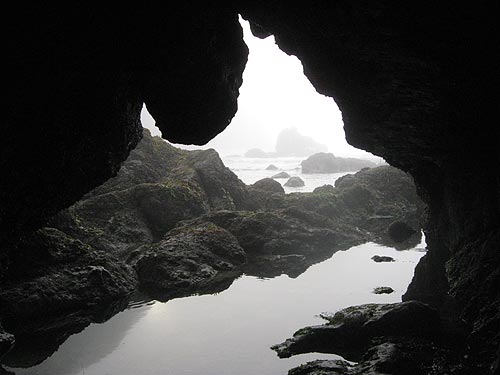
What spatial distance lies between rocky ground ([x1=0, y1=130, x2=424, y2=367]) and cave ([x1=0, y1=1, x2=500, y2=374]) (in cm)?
381

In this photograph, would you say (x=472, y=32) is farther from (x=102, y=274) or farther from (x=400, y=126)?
(x=102, y=274)

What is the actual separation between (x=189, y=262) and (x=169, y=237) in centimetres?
354

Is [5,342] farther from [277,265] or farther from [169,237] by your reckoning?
[277,265]

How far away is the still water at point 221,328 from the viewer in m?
11.6

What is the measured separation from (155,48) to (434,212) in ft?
47.6

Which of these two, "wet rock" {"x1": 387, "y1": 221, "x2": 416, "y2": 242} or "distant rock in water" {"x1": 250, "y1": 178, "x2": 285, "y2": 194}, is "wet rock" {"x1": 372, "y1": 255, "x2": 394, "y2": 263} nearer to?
"wet rock" {"x1": 387, "y1": 221, "x2": 416, "y2": 242}

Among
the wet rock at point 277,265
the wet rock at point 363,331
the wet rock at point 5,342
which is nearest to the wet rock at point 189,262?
the wet rock at point 277,265

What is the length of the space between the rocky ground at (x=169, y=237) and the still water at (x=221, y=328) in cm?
105

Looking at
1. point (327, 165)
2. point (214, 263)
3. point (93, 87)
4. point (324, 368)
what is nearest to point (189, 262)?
point (214, 263)

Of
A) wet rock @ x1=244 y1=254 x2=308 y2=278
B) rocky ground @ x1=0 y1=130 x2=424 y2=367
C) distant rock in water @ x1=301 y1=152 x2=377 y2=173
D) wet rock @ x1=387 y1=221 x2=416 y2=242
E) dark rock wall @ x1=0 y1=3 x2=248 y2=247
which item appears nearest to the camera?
dark rock wall @ x1=0 y1=3 x2=248 y2=247

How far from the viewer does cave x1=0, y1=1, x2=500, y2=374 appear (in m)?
8.45

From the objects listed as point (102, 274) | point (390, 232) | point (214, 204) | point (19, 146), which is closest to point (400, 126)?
point (19, 146)

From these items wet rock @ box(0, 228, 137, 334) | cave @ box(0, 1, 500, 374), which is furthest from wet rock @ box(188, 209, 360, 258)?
cave @ box(0, 1, 500, 374)

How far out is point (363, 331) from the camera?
1228 cm
